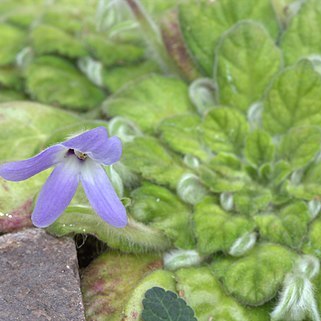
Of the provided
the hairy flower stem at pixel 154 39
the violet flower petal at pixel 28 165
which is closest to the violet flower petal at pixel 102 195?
the violet flower petal at pixel 28 165

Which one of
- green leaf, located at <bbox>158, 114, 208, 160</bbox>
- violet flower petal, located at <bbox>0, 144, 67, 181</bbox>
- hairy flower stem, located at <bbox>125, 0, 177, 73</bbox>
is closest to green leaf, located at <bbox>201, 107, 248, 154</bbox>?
green leaf, located at <bbox>158, 114, 208, 160</bbox>

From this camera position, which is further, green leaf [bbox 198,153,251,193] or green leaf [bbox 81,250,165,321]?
A: green leaf [bbox 198,153,251,193]

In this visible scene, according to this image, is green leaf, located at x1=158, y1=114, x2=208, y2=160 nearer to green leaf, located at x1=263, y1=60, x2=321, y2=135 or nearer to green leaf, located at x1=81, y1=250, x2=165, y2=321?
green leaf, located at x1=263, y1=60, x2=321, y2=135

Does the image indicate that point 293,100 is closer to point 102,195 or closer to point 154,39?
point 154,39

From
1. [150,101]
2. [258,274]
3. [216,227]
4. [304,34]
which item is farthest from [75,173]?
[304,34]

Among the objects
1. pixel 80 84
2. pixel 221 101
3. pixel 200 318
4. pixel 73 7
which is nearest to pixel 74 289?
pixel 200 318

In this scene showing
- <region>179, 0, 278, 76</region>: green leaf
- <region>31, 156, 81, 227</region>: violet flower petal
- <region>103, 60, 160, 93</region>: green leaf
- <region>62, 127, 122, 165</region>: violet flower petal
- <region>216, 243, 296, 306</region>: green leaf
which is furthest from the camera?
<region>103, 60, 160, 93</region>: green leaf
